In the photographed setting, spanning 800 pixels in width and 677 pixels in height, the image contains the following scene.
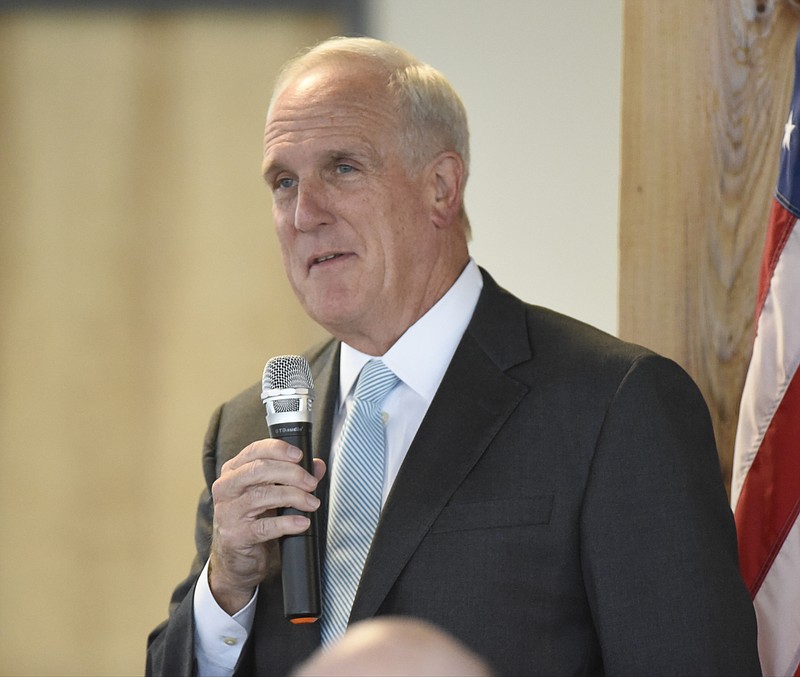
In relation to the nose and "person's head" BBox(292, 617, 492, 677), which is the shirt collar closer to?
the nose

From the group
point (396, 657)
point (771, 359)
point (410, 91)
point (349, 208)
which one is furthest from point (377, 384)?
point (396, 657)

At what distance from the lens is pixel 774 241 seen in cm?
221

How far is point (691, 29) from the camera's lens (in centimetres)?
244

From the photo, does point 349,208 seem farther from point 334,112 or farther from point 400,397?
point 400,397

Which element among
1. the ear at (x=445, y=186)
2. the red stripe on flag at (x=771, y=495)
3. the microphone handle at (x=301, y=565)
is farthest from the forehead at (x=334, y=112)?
the red stripe on flag at (x=771, y=495)

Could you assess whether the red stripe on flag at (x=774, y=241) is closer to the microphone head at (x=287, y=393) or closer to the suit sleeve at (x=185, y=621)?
the microphone head at (x=287, y=393)

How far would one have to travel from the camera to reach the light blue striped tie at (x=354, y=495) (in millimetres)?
1951

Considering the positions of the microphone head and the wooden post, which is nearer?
the microphone head

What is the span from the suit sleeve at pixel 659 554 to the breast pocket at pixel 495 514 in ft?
0.23

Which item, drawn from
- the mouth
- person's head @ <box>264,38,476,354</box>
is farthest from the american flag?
the mouth

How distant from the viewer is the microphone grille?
71.4 inches

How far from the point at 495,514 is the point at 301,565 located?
344mm

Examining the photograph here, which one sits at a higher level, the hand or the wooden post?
the wooden post

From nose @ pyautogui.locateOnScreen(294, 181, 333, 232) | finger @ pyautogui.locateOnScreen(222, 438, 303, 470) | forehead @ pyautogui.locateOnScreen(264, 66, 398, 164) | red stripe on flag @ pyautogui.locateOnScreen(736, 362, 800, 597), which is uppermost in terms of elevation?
forehead @ pyautogui.locateOnScreen(264, 66, 398, 164)
